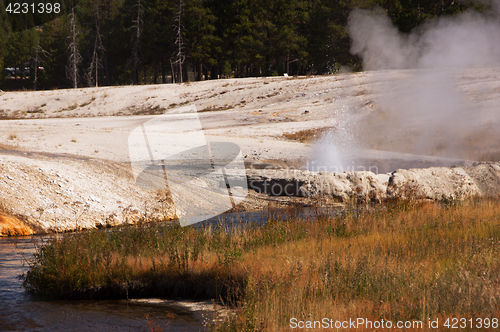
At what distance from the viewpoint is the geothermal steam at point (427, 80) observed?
18.0 meters

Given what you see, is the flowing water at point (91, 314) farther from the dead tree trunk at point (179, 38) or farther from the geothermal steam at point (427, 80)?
the dead tree trunk at point (179, 38)

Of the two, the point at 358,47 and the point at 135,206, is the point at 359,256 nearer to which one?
the point at 135,206

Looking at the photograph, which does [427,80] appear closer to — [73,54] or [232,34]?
[232,34]

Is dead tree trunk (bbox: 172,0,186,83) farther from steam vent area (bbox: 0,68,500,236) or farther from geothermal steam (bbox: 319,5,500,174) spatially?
geothermal steam (bbox: 319,5,500,174)

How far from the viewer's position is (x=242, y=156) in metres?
19.0

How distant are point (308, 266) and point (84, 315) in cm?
294

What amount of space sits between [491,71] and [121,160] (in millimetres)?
23001

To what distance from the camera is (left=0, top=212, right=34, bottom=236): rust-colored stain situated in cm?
1065

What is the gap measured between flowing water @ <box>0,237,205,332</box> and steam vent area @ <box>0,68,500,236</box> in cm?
390

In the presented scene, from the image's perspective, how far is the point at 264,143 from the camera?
73.7 ft

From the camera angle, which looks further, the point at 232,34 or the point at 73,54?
the point at 232,34

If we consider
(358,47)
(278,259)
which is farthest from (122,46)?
(278,259)

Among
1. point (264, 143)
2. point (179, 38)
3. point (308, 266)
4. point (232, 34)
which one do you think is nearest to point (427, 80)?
point (264, 143)

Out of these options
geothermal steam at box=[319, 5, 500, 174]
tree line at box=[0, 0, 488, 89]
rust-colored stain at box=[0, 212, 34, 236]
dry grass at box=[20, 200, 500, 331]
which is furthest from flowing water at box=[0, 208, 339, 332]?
tree line at box=[0, 0, 488, 89]
